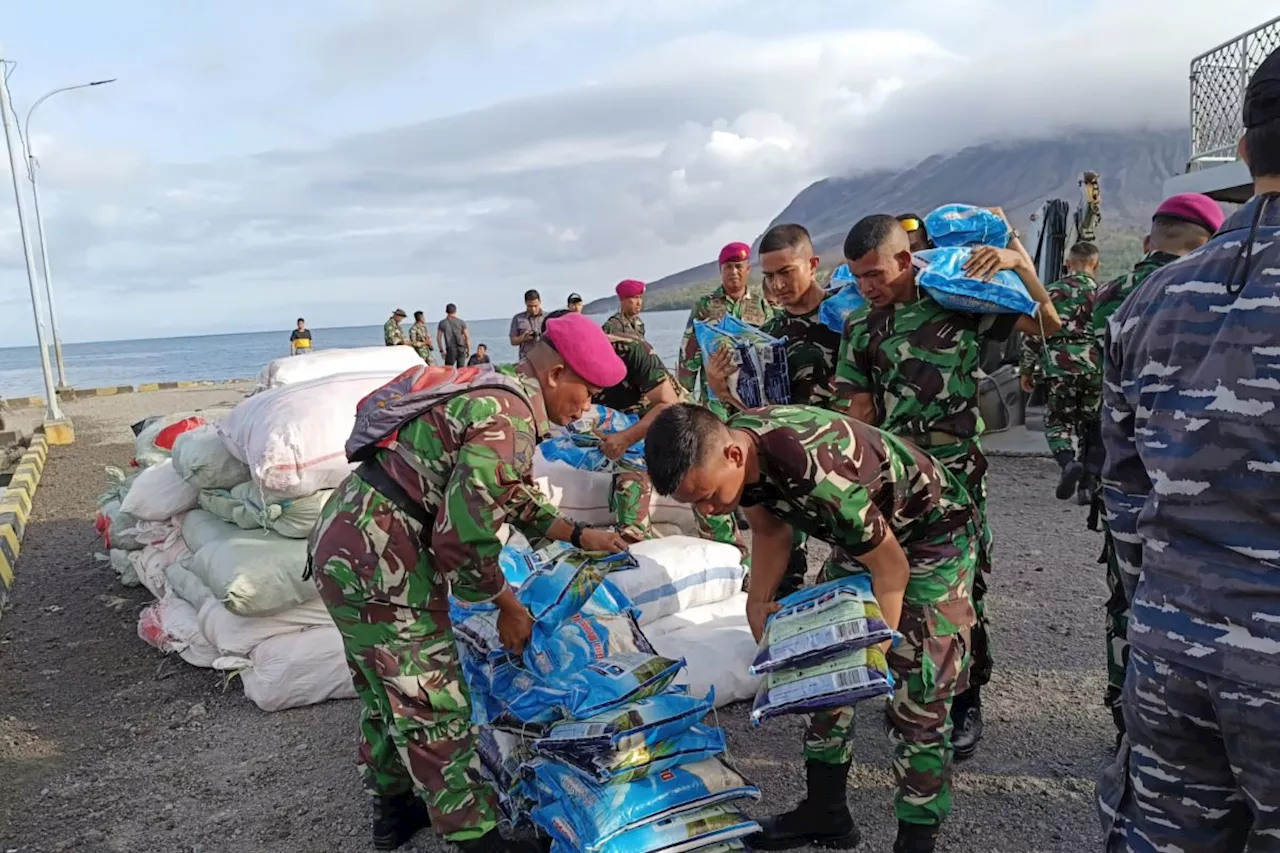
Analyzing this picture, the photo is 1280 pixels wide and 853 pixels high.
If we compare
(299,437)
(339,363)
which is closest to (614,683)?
(299,437)

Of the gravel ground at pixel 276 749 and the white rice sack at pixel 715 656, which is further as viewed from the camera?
the white rice sack at pixel 715 656

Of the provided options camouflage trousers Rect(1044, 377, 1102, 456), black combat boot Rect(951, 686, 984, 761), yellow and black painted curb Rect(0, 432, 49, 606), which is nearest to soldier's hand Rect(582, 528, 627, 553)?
black combat boot Rect(951, 686, 984, 761)

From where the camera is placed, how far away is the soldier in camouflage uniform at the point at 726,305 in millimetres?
5396

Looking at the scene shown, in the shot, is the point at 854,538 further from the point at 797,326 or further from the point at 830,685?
the point at 797,326

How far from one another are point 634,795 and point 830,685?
71 cm

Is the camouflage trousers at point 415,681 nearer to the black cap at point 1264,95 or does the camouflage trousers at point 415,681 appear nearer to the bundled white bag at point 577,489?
the bundled white bag at point 577,489

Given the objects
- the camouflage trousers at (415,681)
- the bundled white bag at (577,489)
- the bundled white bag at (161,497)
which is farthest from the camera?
the bundled white bag at (161,497)

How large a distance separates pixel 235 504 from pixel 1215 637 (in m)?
4.08

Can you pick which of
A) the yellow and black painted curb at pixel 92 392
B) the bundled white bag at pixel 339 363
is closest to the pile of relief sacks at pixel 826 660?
the bundled white bag at pixel 339 363

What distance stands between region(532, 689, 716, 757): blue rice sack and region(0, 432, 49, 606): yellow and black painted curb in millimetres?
4632

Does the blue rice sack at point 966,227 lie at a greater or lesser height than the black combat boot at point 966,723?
greater

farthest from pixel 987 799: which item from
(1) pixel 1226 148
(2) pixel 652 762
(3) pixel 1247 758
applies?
(1) pixel 1226 148

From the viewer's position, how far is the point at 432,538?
2.49m

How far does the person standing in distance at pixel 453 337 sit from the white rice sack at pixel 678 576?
11.6 meters
